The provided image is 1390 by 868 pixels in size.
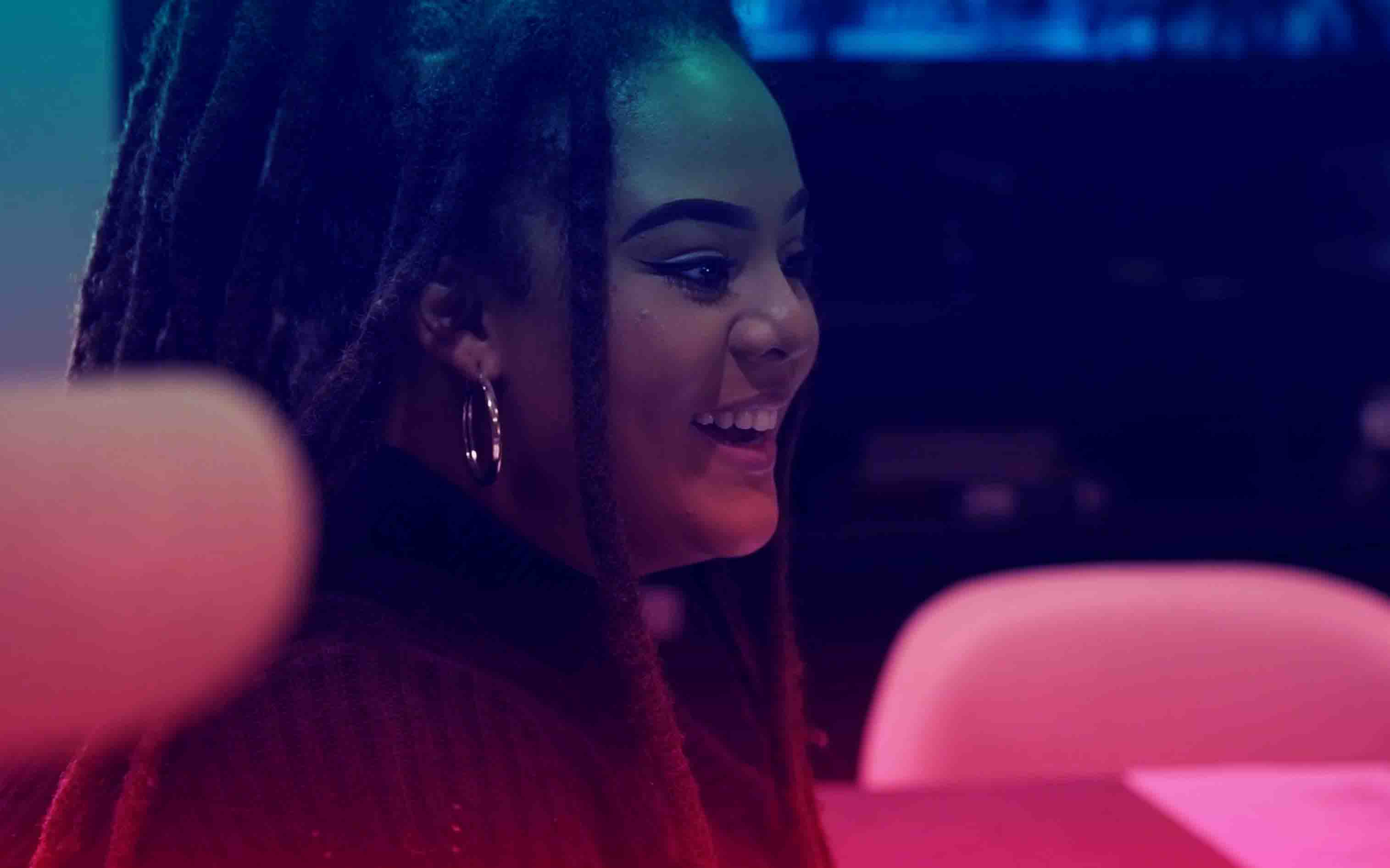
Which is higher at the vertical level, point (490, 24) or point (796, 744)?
point (490, 24)

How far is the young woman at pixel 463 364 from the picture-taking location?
1.88 ft

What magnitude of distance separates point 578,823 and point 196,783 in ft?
0.56

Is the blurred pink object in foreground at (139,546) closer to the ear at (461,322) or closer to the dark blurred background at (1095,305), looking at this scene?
the ear at (461,322)

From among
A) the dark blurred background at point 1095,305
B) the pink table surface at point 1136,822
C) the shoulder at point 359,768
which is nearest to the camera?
the shoulder at point 359,768

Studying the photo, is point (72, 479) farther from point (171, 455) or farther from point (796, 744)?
point (796, 744)

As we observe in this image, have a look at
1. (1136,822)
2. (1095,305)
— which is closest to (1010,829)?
(1136,822)

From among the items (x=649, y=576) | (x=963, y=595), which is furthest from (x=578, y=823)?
(x=963, y=595)

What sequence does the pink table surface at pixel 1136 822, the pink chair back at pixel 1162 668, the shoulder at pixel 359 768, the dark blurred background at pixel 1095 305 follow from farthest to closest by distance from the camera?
the dark blurred background at pixel 1095 305 → the pink chair back at pixel 1162 668 → the pink table surface at pixel 1136 822 → the shoulder at pixel 359 768

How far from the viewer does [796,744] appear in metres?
0.76

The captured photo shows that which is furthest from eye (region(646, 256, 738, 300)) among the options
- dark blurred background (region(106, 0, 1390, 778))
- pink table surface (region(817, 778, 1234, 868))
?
dark blurred background (region(106, 0, 1390, 778))

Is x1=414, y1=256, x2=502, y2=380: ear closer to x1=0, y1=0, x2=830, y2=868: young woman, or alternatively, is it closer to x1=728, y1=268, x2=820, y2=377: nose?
x1=0, y1=0, x2=830, y2=868: young woman

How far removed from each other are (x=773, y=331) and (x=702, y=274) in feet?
0.14

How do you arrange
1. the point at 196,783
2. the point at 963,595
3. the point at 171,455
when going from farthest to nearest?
the point at 963,595
the point at 171,455
the point at 196,783

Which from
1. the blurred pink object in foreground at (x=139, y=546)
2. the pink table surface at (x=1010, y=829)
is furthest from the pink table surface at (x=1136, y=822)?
the blurred pink object in foreground at (x=139, y=546)
